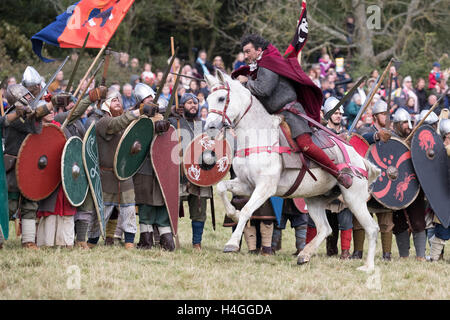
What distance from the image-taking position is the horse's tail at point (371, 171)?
26.5 feet

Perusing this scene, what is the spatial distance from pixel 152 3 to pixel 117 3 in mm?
14934

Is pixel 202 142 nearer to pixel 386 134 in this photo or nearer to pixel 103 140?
pixel 103 140

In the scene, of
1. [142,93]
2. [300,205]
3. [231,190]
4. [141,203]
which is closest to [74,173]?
[141,203]

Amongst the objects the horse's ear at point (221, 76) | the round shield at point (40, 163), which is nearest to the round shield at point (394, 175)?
the horse's ear at point (221, 76)

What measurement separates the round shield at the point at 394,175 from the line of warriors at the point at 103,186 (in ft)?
6.46

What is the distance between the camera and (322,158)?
7.41 meters

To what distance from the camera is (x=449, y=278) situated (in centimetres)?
732

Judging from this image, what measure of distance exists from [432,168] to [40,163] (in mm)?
4486

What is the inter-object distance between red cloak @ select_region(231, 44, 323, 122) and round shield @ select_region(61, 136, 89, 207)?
5.88 feet

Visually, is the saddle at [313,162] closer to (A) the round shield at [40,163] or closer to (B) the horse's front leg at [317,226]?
(B) the horse's front leg at [317,226]

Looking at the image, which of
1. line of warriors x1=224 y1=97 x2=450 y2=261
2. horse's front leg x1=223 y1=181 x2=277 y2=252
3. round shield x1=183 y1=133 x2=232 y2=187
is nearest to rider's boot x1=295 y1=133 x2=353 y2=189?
horse's front leg x1=223 y1=181 x2=277 y2=252
